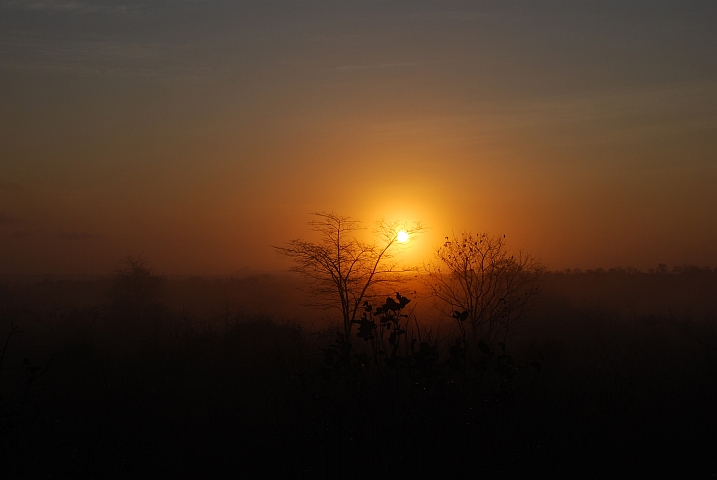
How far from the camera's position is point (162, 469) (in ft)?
35.6

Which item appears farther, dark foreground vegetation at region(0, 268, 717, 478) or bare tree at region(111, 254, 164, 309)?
bare tree at region(111, 254, 164, 309)

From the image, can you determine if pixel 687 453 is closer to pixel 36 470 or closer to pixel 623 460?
pixel 623 460

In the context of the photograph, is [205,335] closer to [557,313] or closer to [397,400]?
[397,400]

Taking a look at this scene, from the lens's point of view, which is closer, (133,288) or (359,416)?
(359,416)

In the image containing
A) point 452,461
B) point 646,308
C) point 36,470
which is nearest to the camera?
point 452,461

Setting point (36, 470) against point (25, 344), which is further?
point (25, 344)

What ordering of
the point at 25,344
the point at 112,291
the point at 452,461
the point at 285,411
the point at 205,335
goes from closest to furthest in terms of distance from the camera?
1. the point at 452,461
2. the point at 285,411
3. the point at 205,335
4. the point at 25,344
5. the point at 112,291

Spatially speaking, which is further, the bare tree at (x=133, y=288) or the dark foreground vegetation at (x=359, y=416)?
the bare tree at (x=133, y=288)

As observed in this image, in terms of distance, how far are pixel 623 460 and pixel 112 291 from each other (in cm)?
5128

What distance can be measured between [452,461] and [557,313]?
178ft

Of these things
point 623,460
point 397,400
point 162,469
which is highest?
point 397,400

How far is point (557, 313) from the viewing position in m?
57.5

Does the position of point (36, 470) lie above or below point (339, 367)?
below

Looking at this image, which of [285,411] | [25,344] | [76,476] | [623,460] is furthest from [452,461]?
[25,344]
